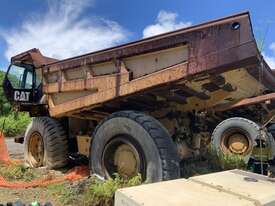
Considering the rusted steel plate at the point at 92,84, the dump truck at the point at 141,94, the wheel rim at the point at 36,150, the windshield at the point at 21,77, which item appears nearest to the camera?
the dump truck at the point at 141,94

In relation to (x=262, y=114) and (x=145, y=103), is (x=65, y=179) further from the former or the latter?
(x=262, y=114)

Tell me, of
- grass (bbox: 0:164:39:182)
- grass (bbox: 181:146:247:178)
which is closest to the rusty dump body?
grass (bbox: 181:146:247:178)

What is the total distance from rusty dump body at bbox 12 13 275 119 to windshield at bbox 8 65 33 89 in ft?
2.63

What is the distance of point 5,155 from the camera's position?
7.78m

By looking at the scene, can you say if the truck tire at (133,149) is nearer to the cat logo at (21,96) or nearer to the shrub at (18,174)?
the shrub at (18,174)

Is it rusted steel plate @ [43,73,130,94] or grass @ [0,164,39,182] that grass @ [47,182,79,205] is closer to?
grass @ [0,164,39,182]

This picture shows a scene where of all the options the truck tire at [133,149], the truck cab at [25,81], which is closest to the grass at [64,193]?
the truck tire at [133,149]

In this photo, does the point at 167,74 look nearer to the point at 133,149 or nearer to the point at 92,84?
the point at 133,149

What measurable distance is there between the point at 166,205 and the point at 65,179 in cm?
380

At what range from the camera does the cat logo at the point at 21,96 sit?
7.26 meters

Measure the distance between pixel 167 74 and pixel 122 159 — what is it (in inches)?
53.4

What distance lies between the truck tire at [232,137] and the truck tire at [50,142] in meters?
3.40

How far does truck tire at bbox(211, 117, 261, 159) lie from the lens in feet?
26.1

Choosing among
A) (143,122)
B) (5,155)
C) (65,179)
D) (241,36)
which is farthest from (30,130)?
(241,36)
